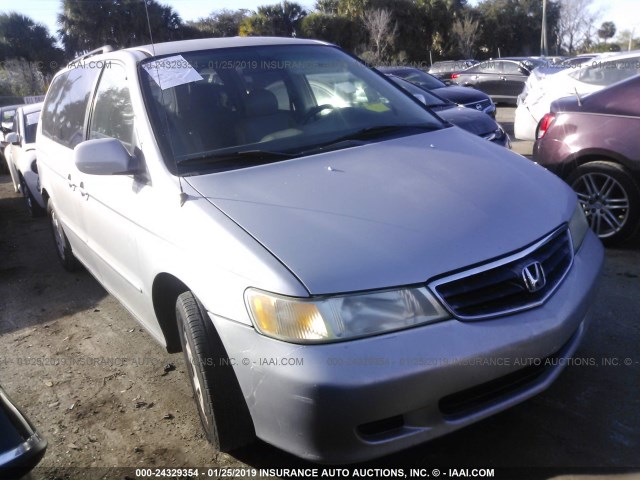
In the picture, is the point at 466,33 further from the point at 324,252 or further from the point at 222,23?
the point at 324,252

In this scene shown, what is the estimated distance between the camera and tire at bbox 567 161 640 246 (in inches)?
187

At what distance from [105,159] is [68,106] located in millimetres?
1913

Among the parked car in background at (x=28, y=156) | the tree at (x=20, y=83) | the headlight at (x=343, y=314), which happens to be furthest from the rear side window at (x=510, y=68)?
the headlight at (x=343, y=314)

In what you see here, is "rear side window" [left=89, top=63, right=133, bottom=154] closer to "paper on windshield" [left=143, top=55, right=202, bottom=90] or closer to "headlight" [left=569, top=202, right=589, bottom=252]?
"paper on windshield" [left=143, top=55, right=202, bottom=90]

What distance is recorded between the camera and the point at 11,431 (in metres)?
1.63

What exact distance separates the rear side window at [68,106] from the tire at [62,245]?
0.74 metres

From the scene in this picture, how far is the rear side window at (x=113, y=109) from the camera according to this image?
133 inches

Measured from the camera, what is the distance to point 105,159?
9.86ft

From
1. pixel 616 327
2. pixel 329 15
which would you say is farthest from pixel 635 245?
pixel 329 15

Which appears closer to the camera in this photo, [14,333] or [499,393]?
[499,393]

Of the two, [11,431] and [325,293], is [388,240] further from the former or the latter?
Answer: [11,431]

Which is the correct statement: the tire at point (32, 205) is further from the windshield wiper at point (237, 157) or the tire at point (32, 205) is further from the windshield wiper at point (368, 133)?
the windshield wiper at point (368, 133)

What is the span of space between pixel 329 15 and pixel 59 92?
37262 mm

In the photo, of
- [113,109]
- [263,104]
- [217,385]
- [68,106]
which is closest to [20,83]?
[68,106]
